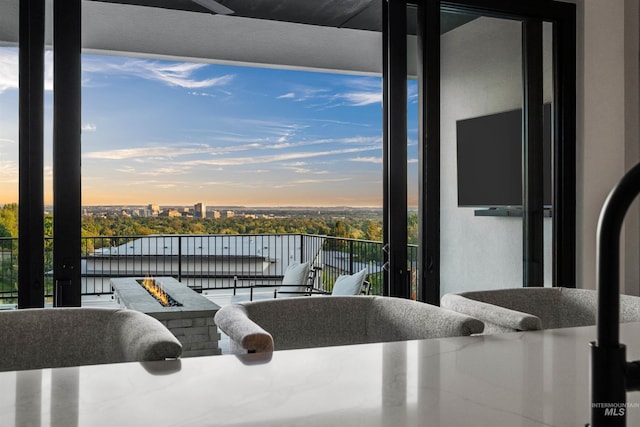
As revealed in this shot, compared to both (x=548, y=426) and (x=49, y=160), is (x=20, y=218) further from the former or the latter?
(x=548, y=426)

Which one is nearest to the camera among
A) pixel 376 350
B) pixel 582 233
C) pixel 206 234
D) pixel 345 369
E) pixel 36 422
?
pixel 36 422

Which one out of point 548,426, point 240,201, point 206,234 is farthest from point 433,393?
point 240,201

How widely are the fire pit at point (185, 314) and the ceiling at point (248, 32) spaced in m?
2.02

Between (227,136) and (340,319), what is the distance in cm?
582

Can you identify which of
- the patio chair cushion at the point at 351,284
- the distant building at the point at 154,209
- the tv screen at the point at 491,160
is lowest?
the patio chair cushion at the point at 351,284

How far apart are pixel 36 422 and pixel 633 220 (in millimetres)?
3535

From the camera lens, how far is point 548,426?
2.90 feet

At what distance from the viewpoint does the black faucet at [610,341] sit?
55cm

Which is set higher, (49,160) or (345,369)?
(49,160)

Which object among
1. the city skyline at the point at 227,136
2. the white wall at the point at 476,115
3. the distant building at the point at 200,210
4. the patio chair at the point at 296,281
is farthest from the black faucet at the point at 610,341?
the distant building at the point at 200,210

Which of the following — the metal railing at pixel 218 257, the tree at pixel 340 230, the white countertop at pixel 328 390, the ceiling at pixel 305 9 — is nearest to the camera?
the white countertop at pixel 328 390

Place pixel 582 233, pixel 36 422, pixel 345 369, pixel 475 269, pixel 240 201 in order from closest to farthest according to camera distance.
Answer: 1. pixel 36 422
2. pixel 345 369
3. pixel 475 269
4. pixel 582 233
5. pixel 240 201

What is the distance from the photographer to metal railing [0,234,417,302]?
239 inches

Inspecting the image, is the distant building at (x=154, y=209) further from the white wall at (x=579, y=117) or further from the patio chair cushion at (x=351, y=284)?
the white wall at (x=579, y=117)
